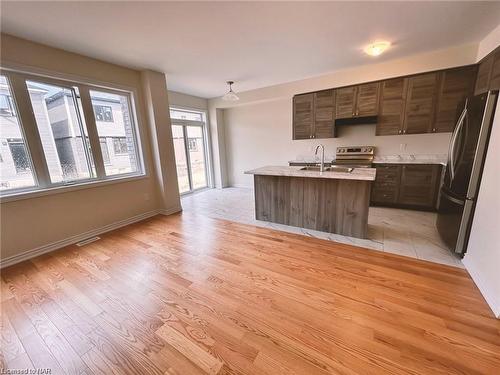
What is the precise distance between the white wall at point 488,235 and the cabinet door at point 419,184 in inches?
66.5

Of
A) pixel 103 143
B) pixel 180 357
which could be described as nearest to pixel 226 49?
pixel 103 143

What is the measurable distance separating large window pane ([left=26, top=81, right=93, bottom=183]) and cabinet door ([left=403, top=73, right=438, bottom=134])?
17.4 ft

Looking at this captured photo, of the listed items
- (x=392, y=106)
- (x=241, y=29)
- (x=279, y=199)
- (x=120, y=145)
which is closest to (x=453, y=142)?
(x=392, y=106)

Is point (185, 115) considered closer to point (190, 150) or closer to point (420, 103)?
point (190, 150)

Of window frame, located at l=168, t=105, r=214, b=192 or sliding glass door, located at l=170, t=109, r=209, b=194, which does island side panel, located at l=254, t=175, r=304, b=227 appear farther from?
window frame, located at l=168, t=105, r=214, b=192

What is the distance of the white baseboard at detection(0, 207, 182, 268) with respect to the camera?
8.05ft

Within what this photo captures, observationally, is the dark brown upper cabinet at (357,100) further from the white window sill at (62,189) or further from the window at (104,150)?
the window at (104,150)

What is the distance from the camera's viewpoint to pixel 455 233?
2.23 m

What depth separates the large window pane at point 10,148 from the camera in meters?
2.36

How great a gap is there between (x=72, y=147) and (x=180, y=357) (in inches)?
124

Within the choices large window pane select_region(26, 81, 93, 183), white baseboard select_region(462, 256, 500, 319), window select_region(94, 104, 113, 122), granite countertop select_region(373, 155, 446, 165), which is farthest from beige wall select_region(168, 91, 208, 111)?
white baseboard select_region(462, 256, 500, 319)

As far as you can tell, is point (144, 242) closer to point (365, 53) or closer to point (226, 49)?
point (226, 49)

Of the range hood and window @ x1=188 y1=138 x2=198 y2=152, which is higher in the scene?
the range hood

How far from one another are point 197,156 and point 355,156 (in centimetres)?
402
